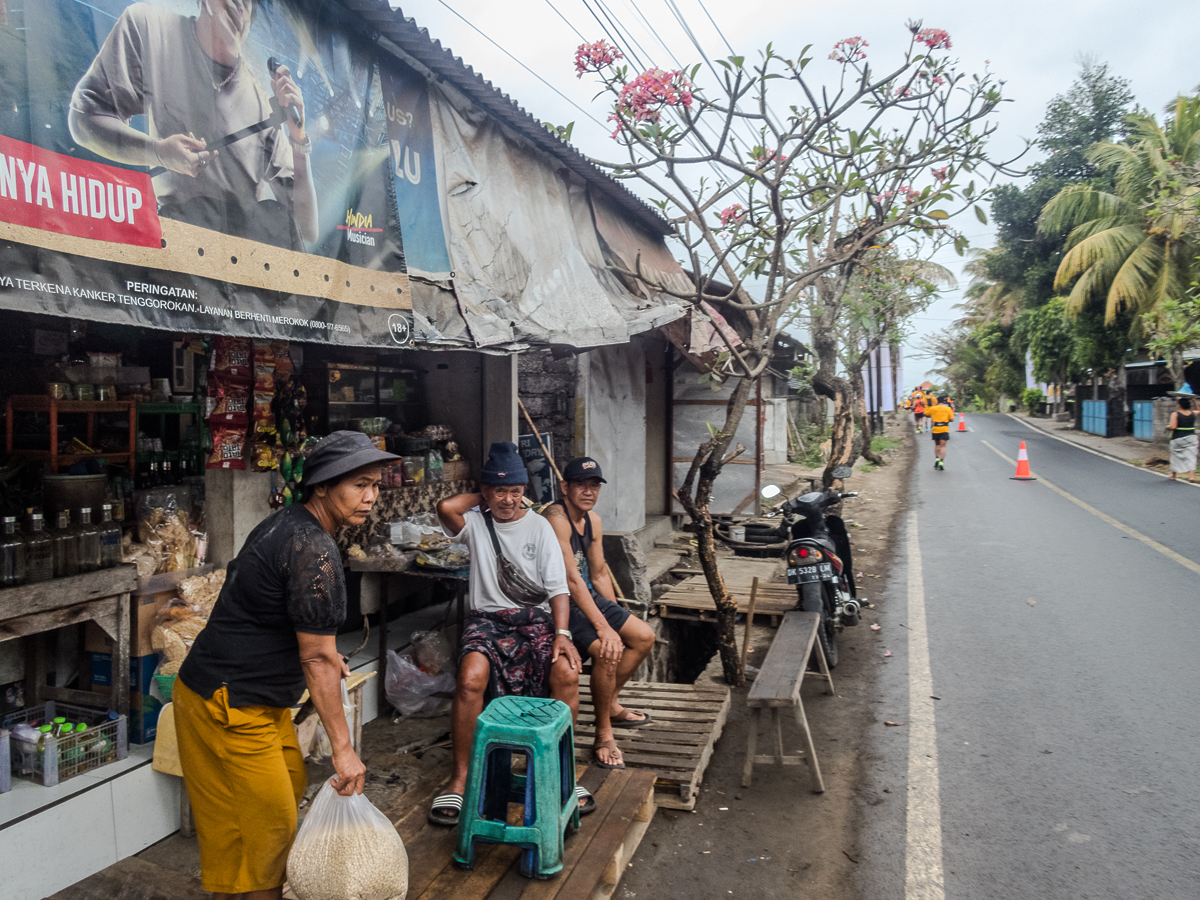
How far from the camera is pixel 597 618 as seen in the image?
451cm

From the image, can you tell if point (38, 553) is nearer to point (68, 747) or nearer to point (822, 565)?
point (68, 747)

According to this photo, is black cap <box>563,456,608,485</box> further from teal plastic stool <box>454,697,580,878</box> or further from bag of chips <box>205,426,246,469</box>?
bag of chips <box>205,426,246,469</box>

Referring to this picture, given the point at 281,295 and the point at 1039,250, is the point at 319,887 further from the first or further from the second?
the point at 1039,250

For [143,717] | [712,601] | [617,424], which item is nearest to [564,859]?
[143,717]

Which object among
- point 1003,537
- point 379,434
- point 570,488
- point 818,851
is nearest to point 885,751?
point 818,851

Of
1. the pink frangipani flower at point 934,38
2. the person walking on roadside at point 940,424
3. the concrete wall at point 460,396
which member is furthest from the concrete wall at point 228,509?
the person walking on roadside at point 940,424

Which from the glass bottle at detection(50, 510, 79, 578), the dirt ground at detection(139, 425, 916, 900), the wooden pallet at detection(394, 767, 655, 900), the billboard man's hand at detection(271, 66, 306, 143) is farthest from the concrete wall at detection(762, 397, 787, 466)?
the glass bottle at detection(50, 510, 79, 578)

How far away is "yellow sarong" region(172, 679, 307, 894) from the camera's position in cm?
264

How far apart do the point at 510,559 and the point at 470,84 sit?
130 inches

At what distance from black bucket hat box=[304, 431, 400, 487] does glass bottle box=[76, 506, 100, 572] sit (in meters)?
1.71

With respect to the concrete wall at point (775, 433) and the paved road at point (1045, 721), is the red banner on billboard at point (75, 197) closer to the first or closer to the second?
the paved road at point (1045, 721)

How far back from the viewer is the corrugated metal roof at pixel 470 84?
14.9 feet

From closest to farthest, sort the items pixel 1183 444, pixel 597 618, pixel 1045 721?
pixel 597 618
pixel 1045 721
pixel 1183 444

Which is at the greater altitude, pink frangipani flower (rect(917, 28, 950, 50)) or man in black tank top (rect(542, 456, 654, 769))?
pink frangipani flower (rect(917, 28, 950, 50))
